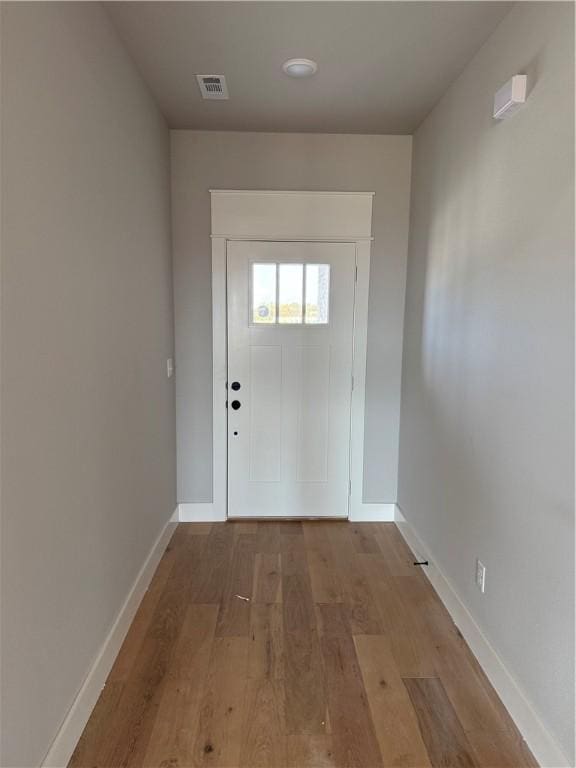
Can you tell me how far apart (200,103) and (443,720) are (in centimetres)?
314

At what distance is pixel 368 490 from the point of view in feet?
11.1

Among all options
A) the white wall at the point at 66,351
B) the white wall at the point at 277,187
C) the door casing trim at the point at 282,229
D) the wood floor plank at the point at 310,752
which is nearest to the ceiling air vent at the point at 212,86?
the white wall at the point at 66,351

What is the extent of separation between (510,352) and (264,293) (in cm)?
179

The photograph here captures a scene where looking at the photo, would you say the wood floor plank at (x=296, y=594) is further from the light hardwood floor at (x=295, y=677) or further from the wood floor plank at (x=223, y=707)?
the wood floor plank at (x=223, y=707)

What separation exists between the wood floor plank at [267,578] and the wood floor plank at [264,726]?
22.2 inches

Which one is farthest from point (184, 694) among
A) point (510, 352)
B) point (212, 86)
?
point (212, 86)

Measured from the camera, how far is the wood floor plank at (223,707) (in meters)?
1.53

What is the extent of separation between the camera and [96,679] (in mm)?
1770

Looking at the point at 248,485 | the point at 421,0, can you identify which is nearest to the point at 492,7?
the point at 421,0

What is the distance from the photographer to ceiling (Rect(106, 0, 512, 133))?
1818 mm

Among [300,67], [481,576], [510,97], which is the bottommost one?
[481,576]

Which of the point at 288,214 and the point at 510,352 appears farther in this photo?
the point at 288,214

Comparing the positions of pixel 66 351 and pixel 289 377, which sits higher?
pixel 66 351

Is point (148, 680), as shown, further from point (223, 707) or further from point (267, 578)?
point (267, 578)
